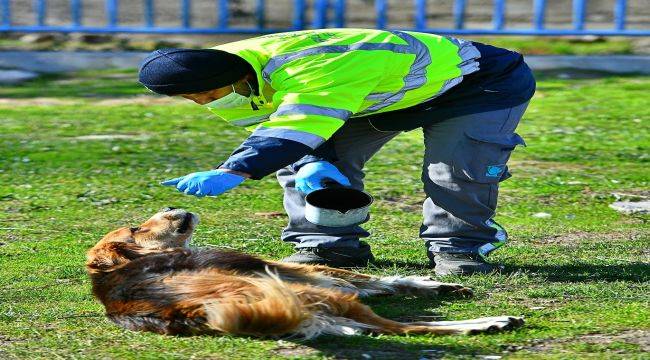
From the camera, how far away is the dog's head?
209 inches

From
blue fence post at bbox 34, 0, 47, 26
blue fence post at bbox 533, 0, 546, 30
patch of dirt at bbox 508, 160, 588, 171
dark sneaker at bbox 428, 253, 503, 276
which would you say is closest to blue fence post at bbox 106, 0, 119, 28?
blue fence post at bbox 34, 0, 47, 26

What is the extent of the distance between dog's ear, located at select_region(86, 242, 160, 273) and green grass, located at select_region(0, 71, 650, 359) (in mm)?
240

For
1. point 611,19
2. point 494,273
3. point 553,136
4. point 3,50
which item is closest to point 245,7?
point 3,50

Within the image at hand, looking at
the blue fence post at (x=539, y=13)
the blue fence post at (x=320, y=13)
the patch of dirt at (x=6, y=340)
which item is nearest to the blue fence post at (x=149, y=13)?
the blue fence post at (x=320, y=13)

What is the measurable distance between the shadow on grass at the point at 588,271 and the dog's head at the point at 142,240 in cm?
168

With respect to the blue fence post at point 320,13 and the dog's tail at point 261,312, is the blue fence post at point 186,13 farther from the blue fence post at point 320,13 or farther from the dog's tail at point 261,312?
the dog's tail at point 261,312

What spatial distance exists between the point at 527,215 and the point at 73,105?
613 cm

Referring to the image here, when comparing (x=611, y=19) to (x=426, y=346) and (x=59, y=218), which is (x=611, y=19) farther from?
(x=426, y=346)

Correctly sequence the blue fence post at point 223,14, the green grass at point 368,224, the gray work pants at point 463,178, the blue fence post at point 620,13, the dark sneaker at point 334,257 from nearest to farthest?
the green grass at point 368,224 → the gray work pants at point 463,178 → the dark sneaker at point 334,257 → the blue fence post at point 620,13 → the blue fence post at point 223,14

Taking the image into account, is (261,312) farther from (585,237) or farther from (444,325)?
(585,237)

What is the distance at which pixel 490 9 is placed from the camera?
1625 cm

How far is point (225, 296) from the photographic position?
4766 mm

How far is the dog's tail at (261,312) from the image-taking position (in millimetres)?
4695

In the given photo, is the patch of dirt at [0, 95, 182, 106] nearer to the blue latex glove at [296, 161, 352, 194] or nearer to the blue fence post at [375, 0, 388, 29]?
the blue fence post at [375, 0, 388, 29]
